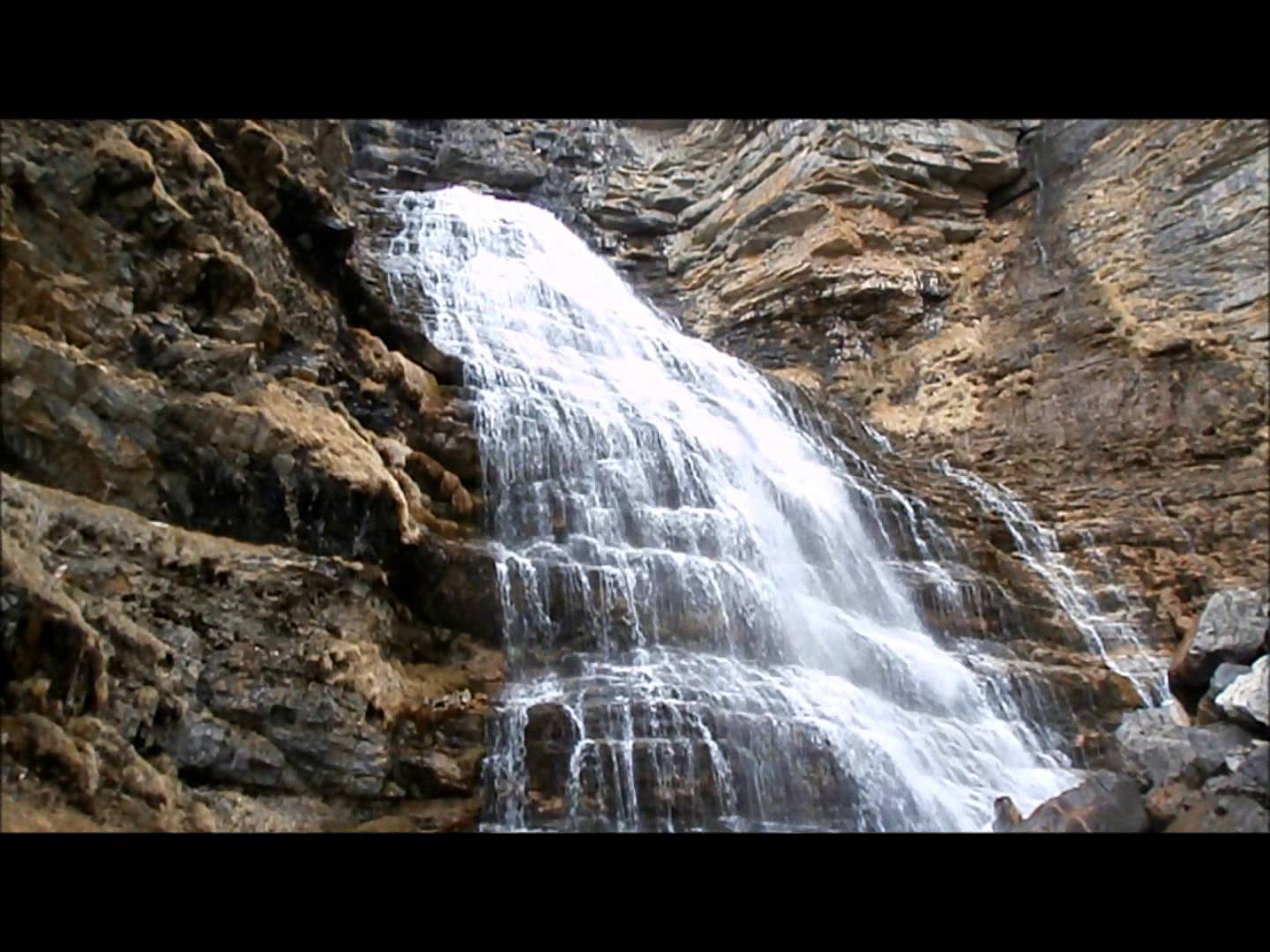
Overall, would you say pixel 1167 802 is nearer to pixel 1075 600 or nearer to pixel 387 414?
pixel 1075 600

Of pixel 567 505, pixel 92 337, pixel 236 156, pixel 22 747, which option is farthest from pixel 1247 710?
pixel 236 156

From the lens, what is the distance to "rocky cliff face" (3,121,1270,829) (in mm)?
5156

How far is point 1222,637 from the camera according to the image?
785 centimetres

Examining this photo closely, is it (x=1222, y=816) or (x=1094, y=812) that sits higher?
(x=1094, y=812)

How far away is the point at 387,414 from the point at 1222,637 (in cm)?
728

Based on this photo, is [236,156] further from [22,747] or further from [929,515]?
[929,515]

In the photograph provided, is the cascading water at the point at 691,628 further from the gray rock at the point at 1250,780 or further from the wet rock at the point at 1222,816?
the gray rock at the point at 1250,780

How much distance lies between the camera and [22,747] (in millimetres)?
3994

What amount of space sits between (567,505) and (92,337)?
13.2ft

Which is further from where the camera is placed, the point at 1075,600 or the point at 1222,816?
the point at 1075,600

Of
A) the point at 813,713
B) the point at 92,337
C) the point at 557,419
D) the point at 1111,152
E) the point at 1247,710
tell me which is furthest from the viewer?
the point at 1111,152

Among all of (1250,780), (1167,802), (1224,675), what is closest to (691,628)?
(1167,802)

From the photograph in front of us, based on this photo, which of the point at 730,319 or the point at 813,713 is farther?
the point at 730,319
